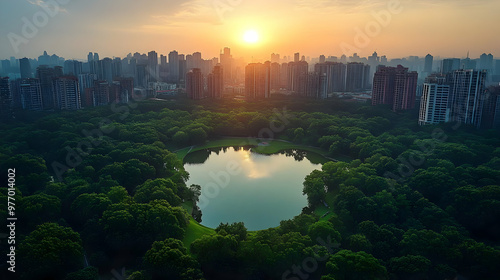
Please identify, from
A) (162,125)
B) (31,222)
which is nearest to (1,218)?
(31,222)

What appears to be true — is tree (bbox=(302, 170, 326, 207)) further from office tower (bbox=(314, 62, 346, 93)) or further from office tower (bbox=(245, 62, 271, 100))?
office tower (bbox=(314, 62, 346, 93))

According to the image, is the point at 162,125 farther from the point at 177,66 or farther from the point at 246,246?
the point at 177,66

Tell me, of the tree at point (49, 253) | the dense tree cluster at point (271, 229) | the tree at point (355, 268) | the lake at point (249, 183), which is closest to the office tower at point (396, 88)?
the dense tree cluster at point (271, 229)

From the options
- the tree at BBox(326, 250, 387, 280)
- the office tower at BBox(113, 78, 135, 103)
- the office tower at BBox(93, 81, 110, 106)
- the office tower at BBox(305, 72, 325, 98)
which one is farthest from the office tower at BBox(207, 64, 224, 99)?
the tree at BBox(326, 250, 387, 280)

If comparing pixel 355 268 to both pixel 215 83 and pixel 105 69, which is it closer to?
pixel 215 83

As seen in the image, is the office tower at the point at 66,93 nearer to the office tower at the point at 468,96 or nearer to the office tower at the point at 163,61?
the office tower at the point at 468,96
